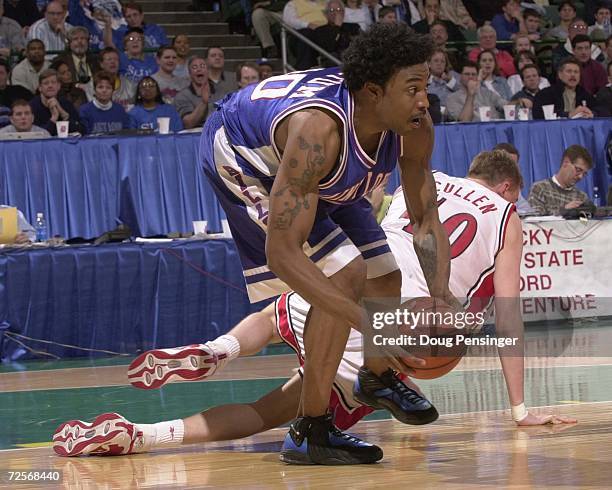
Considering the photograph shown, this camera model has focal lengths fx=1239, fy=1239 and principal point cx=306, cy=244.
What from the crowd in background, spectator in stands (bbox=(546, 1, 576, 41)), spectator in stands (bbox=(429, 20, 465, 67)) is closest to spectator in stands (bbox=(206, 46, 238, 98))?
the crowd in background

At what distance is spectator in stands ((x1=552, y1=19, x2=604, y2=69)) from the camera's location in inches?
519

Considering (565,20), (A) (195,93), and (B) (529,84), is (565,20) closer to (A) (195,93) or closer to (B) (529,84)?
(B) (529,84)

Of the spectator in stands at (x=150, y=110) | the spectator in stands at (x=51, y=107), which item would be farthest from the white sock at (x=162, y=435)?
the spectator in stands at (x=150, y=110)

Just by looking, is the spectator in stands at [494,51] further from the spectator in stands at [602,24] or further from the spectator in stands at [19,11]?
the spectator in stands at [19,11]

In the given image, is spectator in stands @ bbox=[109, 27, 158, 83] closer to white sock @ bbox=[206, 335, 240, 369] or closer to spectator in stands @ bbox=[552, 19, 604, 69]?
spectator in stands @ bbox=[552, 19, 604, 69]

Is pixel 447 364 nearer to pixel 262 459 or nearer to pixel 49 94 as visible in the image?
pixel 262 459

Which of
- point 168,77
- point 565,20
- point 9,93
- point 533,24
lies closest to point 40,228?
point 9,93

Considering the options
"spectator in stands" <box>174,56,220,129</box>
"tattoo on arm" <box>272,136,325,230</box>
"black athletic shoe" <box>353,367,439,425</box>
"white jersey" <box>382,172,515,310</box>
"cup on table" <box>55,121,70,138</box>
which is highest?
"spectator in stands" <box>174,56,220,129</box>

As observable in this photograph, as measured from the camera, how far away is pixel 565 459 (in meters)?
3.69

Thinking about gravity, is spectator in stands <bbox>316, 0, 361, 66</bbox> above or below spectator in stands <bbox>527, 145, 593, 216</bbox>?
above

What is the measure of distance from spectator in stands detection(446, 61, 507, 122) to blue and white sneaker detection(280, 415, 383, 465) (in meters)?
7.70

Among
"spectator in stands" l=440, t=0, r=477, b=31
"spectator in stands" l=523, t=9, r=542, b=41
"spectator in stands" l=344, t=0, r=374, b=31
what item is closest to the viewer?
"spectator in stands" l=344, t=0, r=374, b=31

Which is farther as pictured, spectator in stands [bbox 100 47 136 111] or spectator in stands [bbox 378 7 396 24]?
spectator in stands [bbox 378 7 396 24]

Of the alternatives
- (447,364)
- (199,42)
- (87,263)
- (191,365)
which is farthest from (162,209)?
(447,364)
